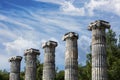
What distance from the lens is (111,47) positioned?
3922 cm

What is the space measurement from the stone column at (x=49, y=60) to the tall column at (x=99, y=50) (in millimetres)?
7233

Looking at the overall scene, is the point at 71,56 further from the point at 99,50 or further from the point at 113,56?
the point at 113,56

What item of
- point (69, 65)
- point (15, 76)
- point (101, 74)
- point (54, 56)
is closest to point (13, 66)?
point (15, 76)

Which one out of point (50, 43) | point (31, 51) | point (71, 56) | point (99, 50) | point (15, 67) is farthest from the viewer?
point (15, 67)

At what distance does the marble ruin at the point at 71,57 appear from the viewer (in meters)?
26.1

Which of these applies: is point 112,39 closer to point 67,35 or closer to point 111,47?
point 111,47

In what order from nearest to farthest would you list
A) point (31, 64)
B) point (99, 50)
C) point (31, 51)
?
point (99, 50)
point (31, 51)
point (31, 64)

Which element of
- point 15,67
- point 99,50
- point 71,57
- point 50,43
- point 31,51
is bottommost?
point 15,67

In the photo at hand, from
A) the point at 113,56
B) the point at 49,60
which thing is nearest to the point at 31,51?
the point at 49,60

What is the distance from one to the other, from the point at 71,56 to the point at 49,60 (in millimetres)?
3925

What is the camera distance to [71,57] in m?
29.8

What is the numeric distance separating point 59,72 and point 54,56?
850 inches

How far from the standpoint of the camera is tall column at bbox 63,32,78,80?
2969 cm

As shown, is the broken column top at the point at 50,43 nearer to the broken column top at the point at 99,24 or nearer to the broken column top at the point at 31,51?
the broken column top at the point at 31,51
